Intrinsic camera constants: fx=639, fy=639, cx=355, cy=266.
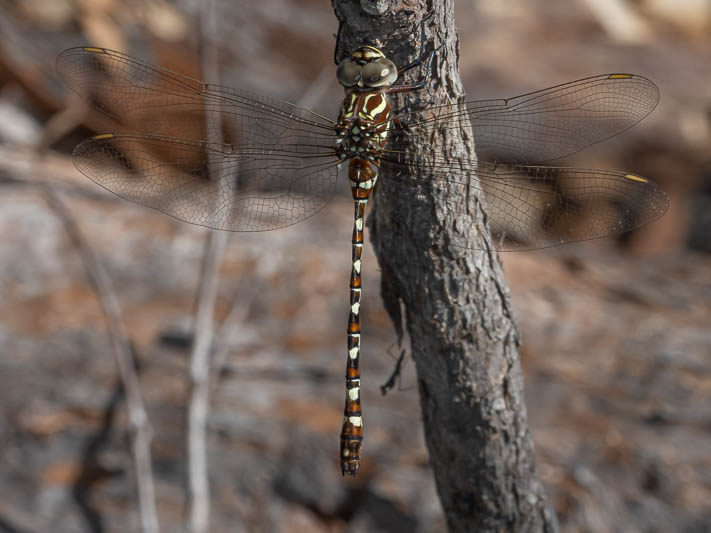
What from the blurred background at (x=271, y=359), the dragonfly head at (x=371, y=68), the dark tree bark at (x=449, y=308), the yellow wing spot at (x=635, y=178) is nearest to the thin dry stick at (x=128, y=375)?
the blurred background at (x=271, y=359)

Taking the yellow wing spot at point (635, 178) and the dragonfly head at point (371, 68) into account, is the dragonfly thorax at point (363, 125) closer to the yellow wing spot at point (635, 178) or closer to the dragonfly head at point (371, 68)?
the dragonfly head at point (371, 68)

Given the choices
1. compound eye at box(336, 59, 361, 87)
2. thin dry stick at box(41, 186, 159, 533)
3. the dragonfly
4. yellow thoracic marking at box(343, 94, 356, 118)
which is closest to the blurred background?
thin dry stick at box(41, 186, 159, 533)

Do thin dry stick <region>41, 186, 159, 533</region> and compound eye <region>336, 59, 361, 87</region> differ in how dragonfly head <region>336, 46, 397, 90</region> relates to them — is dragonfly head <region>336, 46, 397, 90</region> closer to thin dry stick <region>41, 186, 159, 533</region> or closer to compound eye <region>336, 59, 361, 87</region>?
compound eye <region>336, 59, 361, 87</region>

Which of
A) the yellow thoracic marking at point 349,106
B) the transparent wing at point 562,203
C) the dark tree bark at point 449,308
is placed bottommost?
the dark tree bark at point 449,308

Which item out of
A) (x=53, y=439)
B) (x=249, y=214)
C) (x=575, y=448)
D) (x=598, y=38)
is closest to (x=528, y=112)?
(x=249, y=214)

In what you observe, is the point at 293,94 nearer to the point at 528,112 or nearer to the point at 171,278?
the point at 171,278

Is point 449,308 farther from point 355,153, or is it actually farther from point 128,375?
point 128,375

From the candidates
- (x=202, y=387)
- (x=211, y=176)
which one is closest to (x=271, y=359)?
(x=202, y=387)
